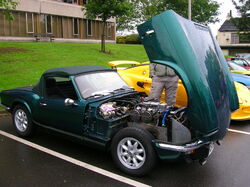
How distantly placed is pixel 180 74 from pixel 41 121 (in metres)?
2.76

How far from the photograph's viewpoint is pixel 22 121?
17.3 feet

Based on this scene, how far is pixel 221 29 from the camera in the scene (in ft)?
160

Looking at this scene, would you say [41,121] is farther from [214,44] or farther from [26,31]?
[26,31]

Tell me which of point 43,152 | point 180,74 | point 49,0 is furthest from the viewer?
point 49,0

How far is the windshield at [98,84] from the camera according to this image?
4.37 m

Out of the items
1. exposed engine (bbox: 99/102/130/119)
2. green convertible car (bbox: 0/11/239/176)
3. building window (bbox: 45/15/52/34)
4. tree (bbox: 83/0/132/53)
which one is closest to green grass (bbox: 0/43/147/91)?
tree (bbox: 83/0/132/53)

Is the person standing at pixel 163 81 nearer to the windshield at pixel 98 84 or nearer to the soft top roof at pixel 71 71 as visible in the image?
the windshield at pixel 98 84

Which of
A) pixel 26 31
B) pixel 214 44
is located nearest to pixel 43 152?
pixel 214 44

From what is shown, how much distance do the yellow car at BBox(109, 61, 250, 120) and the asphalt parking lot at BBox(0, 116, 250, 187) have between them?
4.32 feet

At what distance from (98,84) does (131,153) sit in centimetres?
148

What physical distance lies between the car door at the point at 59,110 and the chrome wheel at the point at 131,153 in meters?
0.81

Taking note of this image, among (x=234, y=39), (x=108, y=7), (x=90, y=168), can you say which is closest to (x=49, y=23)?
(x=108, y=7)

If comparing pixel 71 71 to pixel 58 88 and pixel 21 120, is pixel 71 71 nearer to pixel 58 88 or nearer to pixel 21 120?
pixel 58 88

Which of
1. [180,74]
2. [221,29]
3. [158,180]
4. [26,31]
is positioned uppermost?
[221,29]
